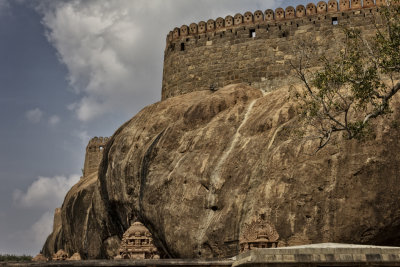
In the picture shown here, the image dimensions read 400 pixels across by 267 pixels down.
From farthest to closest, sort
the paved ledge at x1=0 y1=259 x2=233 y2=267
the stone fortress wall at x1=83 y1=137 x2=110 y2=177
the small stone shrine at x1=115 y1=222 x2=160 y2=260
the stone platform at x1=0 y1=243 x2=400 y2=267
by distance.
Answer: the stone fortress wall at x1=83 y1=137 x2=110 y2=177 → the small stone shrine at x1=115 y1=222 x2=160 y2=260 → the paved ledge at x1=0 y1=259 x2=233 y2=267 → the stone platform at x1=0 y1=243 x2=400 y2=267

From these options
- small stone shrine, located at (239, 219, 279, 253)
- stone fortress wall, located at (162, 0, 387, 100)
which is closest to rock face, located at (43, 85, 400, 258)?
small stone shrine, located at (239, 219, 279, 253)

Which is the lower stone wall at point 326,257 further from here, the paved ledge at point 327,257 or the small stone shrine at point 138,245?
the small stone shrine at point 138,245

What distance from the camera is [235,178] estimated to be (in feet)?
69.1

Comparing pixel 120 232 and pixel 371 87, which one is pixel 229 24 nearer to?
pixel 120 232

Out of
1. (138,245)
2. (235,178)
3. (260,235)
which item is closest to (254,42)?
(235,178)

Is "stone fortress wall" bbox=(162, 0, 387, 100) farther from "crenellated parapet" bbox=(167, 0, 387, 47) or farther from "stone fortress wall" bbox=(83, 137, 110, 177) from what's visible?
"stone fortress wall" bbox=(83, 137, 110, 177)

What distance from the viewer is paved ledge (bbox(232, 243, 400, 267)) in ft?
37.9

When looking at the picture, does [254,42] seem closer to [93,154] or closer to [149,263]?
[149,263]

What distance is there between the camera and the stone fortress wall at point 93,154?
167 feet

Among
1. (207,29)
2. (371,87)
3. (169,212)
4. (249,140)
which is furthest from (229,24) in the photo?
(371,87)

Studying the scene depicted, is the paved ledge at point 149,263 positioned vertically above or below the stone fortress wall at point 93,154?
below

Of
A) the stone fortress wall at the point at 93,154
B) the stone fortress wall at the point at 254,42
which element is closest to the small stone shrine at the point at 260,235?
the stone fortress wall at the point at 254,42

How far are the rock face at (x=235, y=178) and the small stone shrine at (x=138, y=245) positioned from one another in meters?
0.65

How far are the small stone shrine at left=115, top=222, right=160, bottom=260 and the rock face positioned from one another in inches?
25.7
